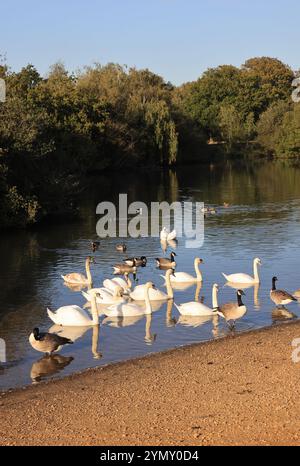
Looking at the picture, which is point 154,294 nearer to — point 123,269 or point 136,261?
point 123,269

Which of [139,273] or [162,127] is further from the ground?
[162,127]

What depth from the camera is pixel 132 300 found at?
18656 mm

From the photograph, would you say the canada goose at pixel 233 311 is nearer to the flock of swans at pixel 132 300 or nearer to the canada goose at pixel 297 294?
the flock of swans at pixel 132 300

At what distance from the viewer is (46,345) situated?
13.6 metres

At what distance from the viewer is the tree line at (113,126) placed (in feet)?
114

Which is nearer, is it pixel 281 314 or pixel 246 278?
pixel 281 314

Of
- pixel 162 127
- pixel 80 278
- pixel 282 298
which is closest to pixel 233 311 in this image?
pixel 282 298

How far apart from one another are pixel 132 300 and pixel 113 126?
5305 cm

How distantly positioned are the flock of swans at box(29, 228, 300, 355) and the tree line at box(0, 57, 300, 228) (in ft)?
42.8

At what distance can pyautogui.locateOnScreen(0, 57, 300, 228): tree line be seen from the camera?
3481 cm

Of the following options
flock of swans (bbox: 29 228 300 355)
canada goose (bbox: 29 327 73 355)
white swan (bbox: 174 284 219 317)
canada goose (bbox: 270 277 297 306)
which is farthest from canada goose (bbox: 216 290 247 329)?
canada goose (bbox: 29 327 73 355)

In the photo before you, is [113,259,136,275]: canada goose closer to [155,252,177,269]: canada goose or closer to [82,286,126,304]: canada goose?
[155,252,177,269]: canada goose

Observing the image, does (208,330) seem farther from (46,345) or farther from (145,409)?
(145,409)
